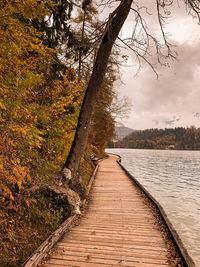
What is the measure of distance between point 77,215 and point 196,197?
39.2 feet

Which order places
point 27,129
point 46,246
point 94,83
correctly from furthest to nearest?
→ point 94,83 → point 46,246 → point 27,129

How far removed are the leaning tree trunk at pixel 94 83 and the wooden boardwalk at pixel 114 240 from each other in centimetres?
173

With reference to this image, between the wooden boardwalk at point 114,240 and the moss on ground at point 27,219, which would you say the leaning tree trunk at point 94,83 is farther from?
the wooden boardwalk at point 114,240

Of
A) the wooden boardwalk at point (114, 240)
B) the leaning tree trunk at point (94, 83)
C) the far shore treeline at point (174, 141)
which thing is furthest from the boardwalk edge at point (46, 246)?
the far shore treeline at point (174, 141)

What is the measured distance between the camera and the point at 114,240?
12.8 feet

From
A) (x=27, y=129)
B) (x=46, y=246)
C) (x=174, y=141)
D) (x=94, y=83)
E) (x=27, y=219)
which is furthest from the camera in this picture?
(x=174, y=141)

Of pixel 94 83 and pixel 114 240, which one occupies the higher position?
pixel 94 83

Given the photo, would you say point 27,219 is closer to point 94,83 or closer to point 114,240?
point 114,240

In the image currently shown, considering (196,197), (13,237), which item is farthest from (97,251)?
(196,197)

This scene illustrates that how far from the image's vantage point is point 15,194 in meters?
4.08

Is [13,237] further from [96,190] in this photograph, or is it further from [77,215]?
[96,190]

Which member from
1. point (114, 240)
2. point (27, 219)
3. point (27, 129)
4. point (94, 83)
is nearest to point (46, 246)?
point (27, 219)

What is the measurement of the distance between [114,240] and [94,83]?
473 cm

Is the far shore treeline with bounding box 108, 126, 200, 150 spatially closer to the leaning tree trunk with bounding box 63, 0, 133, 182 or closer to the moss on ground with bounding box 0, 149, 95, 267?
the leaning tree trunk with bounding box 63, 0, 133, 182
